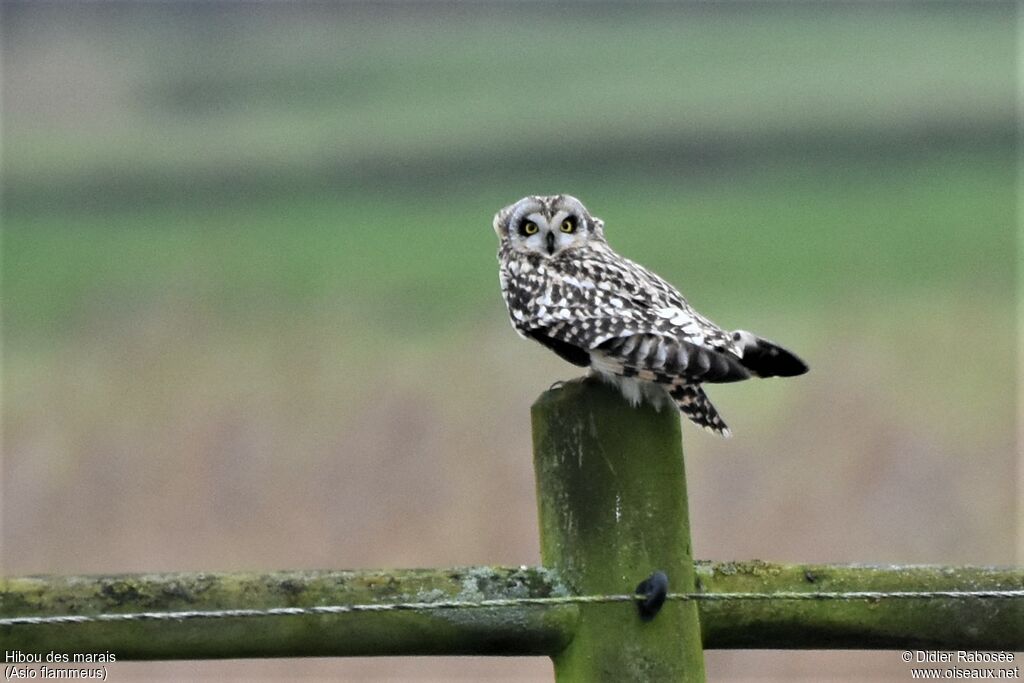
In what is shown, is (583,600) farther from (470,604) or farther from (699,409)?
(699,409)

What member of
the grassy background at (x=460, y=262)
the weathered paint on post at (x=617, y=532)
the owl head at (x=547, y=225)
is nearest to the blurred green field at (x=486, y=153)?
the grassy background at (x=460, y=262)

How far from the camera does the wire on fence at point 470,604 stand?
5.31ft

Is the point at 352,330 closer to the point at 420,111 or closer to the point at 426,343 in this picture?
the point at 426,343

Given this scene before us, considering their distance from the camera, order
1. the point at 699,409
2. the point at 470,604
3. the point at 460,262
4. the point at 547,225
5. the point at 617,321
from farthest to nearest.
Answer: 1. the point at 460,262
2. the point at 547,225
3. the point at 699,409
4. the point at 617,321
5. the point at 470,604

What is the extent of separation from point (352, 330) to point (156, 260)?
894mm

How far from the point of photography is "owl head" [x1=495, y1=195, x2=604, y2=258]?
2.86 m

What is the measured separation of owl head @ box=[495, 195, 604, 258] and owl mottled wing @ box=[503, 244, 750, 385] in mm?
86

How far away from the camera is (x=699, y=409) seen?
2.44 metres

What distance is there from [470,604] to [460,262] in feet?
13.3

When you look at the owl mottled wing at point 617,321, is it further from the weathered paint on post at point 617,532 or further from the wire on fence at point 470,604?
the wire on fence at point 470,604

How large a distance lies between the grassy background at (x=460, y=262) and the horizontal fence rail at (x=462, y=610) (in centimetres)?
284

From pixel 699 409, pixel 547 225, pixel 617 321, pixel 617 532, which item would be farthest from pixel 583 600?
pixel 547 225

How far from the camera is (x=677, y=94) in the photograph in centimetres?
666

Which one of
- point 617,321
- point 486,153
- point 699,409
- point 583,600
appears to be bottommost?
point 583,600
